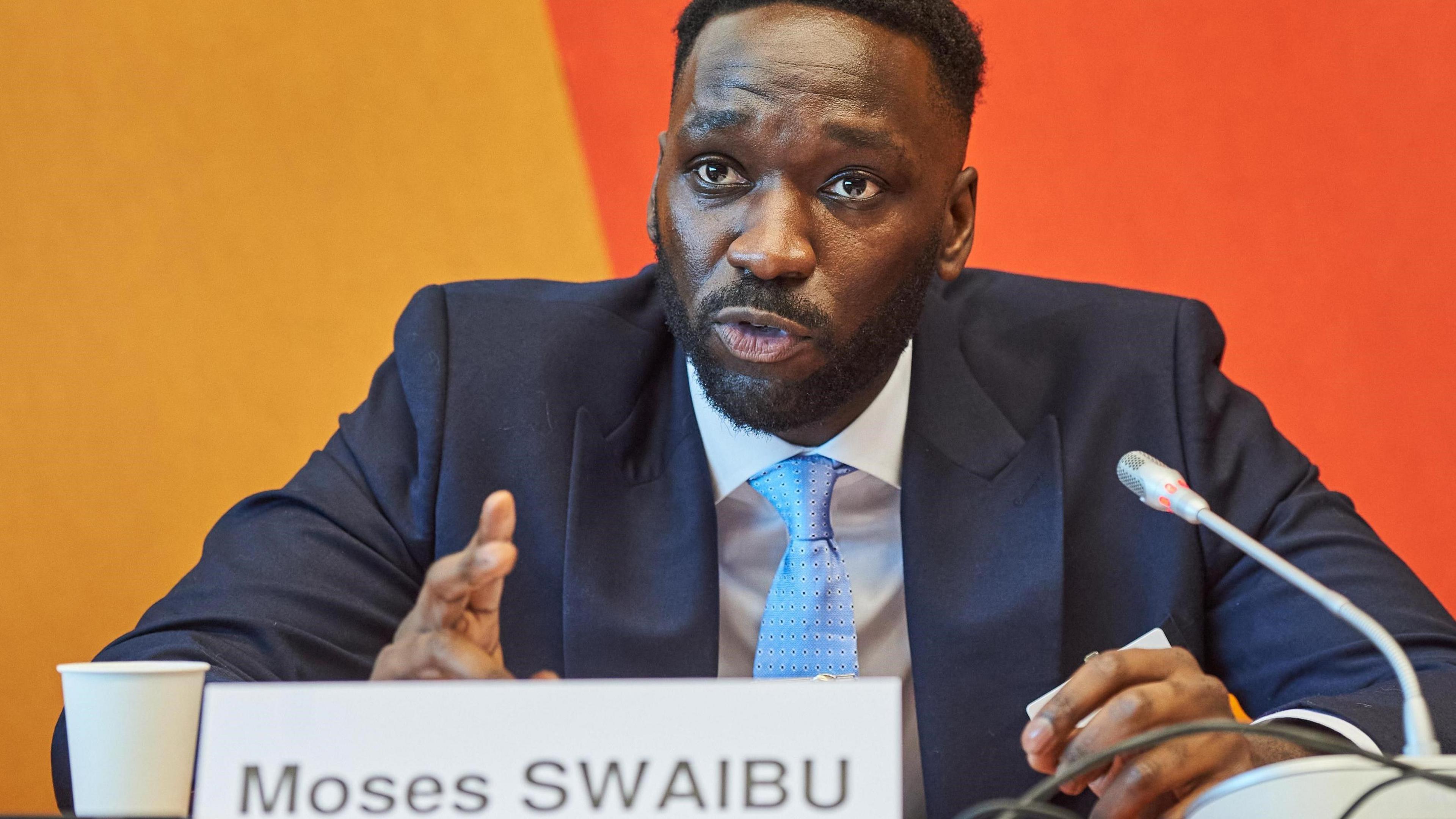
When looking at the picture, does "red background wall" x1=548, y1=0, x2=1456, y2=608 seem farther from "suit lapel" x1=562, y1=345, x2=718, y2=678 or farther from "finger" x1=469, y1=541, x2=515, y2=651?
"finger" x1=469, y1=541, x2=515, y2=651

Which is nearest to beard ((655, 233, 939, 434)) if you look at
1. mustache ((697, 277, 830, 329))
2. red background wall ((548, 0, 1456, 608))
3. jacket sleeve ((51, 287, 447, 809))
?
mustache ((697, 277, 830, 329))

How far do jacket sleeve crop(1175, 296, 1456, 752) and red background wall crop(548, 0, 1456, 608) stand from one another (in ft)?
2.48

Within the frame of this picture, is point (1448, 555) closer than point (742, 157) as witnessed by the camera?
Answer: No

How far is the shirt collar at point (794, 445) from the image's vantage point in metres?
1.67

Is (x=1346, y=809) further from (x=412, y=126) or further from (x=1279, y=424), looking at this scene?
(x=412, y=126)

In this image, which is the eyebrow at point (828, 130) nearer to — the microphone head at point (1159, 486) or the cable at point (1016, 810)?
the microphone head at point (1159, 486)

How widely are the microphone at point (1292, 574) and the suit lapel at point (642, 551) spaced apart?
548mm

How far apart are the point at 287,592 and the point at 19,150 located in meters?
1.25

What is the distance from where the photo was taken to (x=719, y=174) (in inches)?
62.1

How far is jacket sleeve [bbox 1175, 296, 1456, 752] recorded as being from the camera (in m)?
1.53

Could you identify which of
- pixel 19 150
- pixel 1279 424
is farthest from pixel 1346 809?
pixel 19 150

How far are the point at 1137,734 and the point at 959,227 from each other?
2.93 feet

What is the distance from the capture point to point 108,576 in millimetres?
2328

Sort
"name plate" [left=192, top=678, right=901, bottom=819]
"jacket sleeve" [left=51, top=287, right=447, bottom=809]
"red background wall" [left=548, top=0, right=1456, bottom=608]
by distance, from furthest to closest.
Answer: "red background wall" [left=548, top=0, right=1456, bottom=608]
"jacket sleeve" [left=51, top=287, right=447, bottom=809]
"name plate" [left=192, top=678, right=901, bottom=819]
